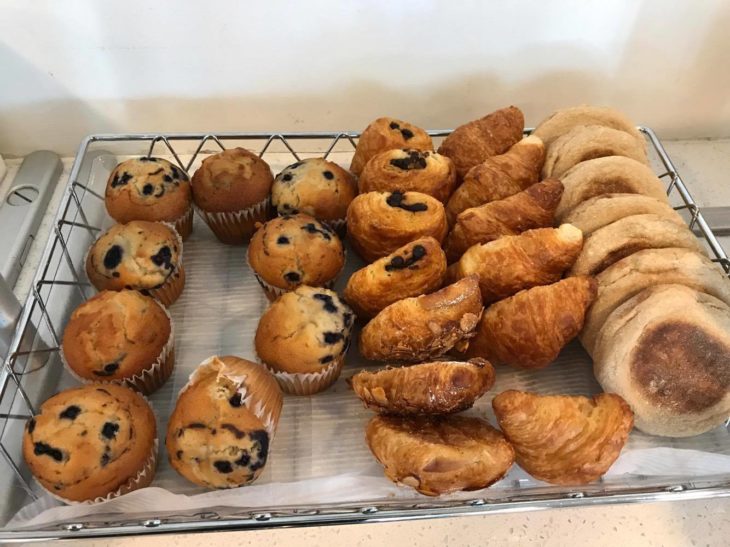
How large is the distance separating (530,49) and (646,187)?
483 millimetres

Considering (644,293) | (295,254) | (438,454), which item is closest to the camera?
(438,454)

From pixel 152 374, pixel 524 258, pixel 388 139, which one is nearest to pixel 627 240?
pixel 524 258

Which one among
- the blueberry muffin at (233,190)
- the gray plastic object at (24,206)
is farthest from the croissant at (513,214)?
the gray plastic object at (24,206)

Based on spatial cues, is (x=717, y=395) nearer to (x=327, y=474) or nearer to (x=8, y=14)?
(x=327, y=474)

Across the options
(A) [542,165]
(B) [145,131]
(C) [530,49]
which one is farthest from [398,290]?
(B) [145,131]

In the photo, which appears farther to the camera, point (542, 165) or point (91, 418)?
point (542, 165)

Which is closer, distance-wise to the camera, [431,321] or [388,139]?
[431,321]

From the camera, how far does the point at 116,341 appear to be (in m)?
1.02

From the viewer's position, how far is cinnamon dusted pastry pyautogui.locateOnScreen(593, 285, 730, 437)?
3.10 feet

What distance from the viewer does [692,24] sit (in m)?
1.44

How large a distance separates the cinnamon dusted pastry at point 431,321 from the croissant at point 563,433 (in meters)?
0.12

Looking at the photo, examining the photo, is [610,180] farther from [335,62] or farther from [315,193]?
[335,62]

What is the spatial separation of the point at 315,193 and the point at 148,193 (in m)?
0.32

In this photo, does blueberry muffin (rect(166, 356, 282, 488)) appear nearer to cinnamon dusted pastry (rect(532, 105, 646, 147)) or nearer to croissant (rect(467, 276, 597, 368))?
croissant (rect(467, 276, 597, 368))
